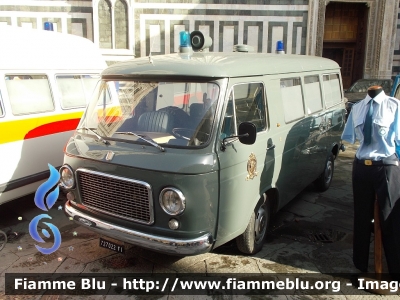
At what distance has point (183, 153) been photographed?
11.7 feet

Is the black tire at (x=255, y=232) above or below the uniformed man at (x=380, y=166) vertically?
below

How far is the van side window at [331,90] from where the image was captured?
6.31 metres

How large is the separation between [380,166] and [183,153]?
6.25 feet

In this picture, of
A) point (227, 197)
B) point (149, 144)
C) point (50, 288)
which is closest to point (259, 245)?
point (227, 197)

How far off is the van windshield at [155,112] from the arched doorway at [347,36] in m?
17.9

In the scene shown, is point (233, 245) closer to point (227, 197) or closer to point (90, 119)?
point (227, 197)

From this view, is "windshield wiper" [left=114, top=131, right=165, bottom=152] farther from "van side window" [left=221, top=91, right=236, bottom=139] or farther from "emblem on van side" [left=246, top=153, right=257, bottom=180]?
"emblem on van side" [left=246, top=153, right=257, bottom=180]

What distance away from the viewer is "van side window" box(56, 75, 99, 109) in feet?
21.1

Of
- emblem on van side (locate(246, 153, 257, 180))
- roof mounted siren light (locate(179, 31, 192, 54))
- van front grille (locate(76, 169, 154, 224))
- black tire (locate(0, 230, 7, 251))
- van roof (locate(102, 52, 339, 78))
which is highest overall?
roof mounted siren light (locate(179, 31, 192, 54))

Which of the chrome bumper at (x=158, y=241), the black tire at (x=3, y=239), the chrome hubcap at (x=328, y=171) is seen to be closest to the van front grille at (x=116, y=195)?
the chrome bumper at (x=158, y=241)

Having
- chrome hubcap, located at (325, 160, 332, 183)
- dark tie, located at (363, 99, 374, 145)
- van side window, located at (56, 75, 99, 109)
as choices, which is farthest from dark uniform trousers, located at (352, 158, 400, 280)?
van side window, located at (56, 75, 99, 109)

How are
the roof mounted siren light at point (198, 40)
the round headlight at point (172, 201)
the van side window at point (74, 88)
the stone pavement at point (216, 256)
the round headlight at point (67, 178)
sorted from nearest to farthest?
1. the round headlight at point (172, 201)
2. the round headlight at point (67, 178)
3. the stone pavement at point (216, 256)
4. the roof mounted siren light at point (198, 40)
5. the van side window at point (74, 88)

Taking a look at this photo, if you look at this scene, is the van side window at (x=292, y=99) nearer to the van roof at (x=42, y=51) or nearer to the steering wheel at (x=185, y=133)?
the steering wheel at (x=185, y=133)

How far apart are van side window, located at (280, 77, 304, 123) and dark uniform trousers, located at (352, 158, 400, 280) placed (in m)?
1.16
